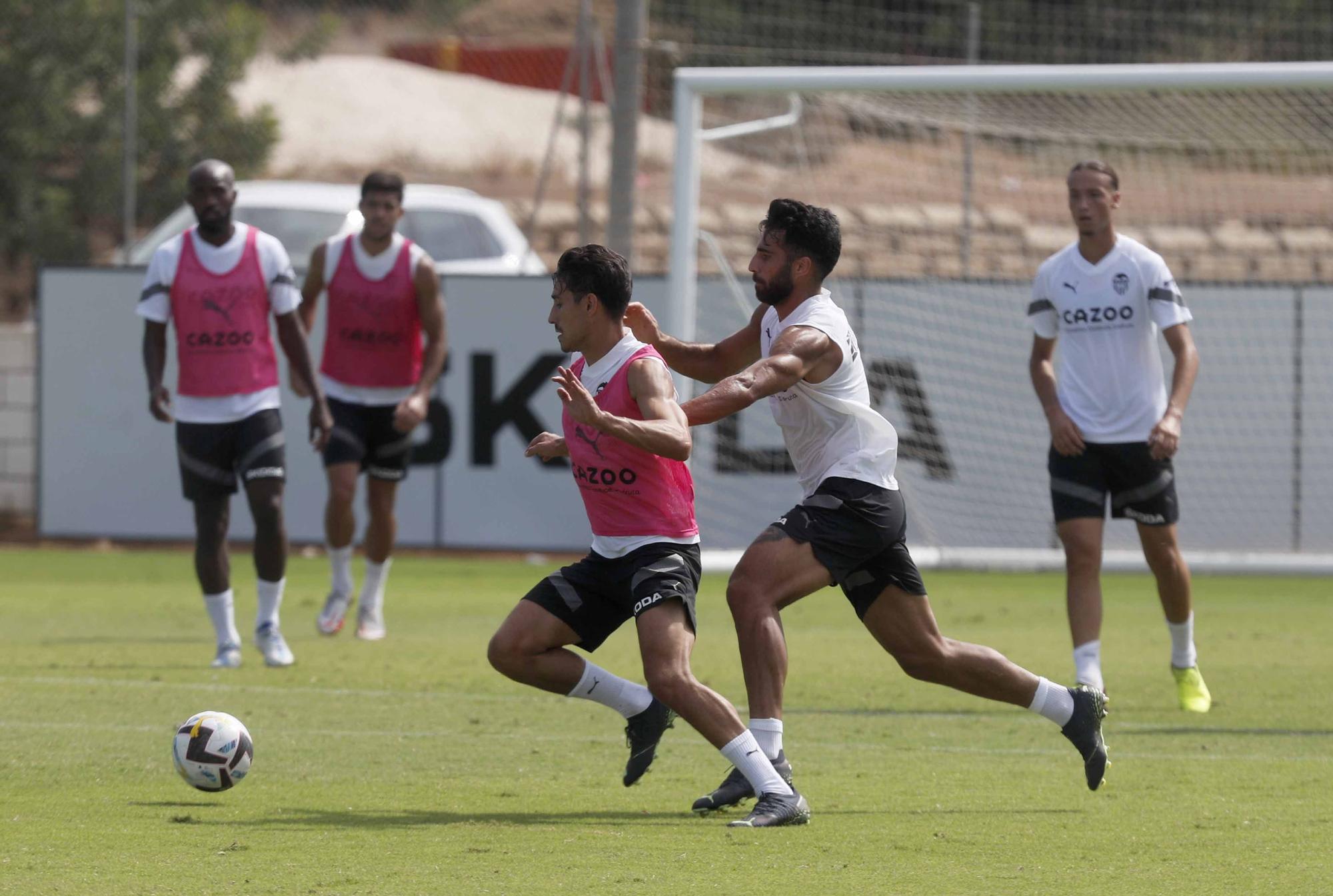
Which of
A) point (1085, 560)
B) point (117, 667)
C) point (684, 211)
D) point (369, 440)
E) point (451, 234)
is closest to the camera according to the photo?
point (1085, 560)

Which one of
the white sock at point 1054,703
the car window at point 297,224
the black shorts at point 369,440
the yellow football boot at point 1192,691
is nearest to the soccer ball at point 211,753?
the white sock at point 1054,703

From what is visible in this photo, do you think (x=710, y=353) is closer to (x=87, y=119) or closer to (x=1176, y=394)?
(x=1176, y=394)

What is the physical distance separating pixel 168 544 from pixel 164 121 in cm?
885

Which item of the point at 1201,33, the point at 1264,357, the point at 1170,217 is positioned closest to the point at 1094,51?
the point at 1201,33

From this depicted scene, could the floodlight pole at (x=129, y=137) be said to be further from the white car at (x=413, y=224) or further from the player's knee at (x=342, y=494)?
the player's knee at (x=342, y=494)

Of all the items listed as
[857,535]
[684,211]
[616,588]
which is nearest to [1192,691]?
[857,535]

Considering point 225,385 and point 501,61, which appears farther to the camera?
point 501,61

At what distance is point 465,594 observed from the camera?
1307cm

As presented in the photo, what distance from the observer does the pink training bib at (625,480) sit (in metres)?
5.78

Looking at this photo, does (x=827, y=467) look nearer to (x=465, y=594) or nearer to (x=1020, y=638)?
(x=1020, y=638)

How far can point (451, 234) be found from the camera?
1889cm

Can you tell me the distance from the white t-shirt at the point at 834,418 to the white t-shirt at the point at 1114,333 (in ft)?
7.15

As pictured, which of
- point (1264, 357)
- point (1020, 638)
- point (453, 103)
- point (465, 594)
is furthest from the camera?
point (453, 103)

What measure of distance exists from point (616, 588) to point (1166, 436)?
2865 mm
